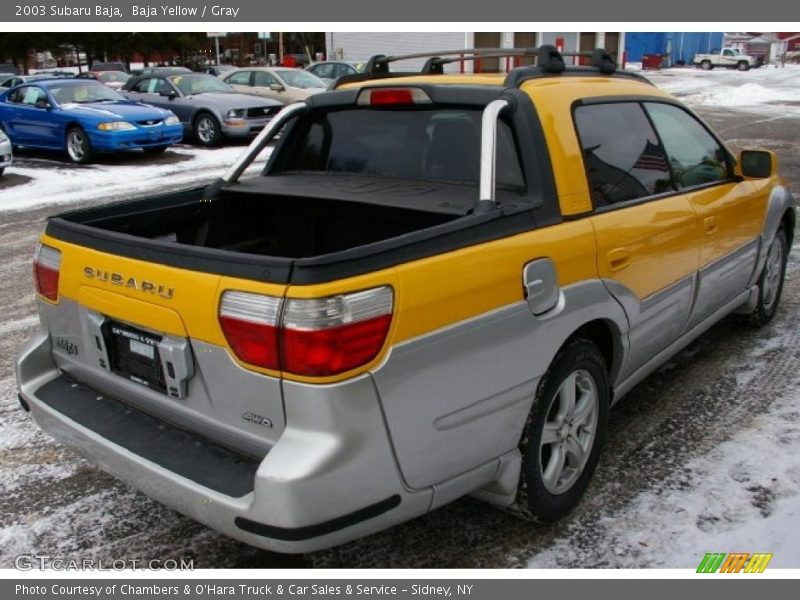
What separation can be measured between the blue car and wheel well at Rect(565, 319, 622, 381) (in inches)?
501

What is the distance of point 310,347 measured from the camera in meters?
2.25

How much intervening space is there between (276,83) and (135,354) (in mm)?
17351

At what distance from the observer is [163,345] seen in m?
2.62

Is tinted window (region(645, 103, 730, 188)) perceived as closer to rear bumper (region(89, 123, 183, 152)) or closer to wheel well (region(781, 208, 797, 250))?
wheel well (region(781, 208, 797, 250))

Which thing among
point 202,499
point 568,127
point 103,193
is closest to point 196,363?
point 202,499

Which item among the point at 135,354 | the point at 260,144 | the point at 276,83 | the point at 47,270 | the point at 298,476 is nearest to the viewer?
the point at 298,476

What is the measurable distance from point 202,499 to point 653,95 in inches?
119

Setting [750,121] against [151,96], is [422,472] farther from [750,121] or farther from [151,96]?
[750,121]

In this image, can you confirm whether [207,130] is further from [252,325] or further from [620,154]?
[252,325]

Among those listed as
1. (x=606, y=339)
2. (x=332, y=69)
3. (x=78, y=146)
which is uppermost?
(x=332, y=69)

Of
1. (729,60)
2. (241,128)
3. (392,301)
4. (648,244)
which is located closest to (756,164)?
(648,244)

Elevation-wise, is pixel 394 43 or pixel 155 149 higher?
pixel 394 43

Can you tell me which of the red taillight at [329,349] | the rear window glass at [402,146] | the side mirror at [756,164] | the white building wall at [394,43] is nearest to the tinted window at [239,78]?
the rear window glass at [402,146]

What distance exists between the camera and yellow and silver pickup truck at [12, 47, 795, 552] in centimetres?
232
